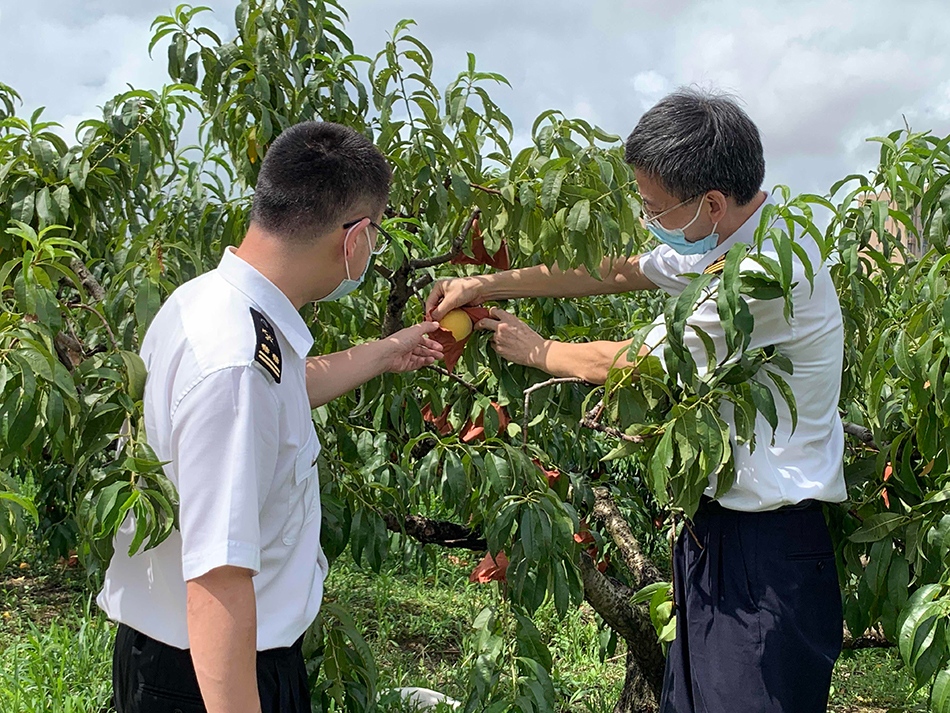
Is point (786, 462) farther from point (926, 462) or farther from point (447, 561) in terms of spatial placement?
point (447, 561)

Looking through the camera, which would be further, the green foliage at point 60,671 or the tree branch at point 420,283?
the green foliage at point 60,671

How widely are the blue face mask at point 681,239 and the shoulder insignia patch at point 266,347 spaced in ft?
2.98

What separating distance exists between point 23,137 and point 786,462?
1.85 metres

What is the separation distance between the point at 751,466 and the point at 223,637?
1.07 meters

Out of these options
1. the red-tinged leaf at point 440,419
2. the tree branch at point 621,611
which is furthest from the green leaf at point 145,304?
the tree branch at point 621,611

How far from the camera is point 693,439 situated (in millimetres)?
1661

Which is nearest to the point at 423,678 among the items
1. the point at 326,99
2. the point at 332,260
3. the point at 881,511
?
the point at 881,511

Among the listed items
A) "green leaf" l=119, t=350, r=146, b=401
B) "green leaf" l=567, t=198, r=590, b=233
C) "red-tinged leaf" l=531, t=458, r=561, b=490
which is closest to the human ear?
"green leaf" l=567, t=198, r=590, b=233

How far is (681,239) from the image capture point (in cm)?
196

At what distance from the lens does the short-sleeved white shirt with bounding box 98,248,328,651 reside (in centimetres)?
126

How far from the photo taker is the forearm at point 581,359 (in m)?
1.91

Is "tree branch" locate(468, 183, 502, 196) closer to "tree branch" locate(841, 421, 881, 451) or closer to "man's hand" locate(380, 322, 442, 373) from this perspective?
"man's hand" locate(380, 322, 442, 373)

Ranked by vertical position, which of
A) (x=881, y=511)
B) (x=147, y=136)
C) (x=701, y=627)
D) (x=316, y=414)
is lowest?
(x=701, y=627)

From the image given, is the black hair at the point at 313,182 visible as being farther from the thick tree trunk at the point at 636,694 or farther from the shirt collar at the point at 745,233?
the thick tree trunk at the point at 636,694
